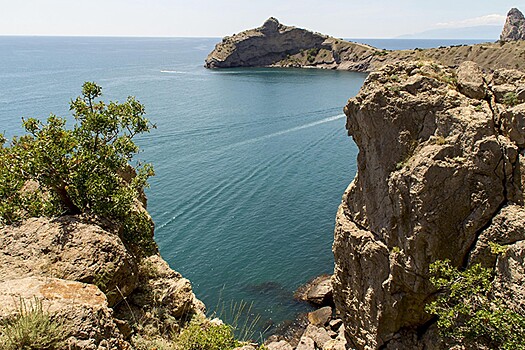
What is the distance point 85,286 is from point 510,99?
18.8 meters

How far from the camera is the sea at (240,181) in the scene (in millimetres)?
39375

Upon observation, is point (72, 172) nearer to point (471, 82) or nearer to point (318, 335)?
point (471, 82)

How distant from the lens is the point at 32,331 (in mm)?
9086

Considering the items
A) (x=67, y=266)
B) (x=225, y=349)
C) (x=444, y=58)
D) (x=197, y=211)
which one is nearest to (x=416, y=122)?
(x=225, y=349)

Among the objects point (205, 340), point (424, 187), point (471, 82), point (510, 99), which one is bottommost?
point (205, 340)

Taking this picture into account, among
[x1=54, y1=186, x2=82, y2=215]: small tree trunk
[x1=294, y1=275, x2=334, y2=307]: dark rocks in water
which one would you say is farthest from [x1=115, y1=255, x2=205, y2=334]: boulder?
[x1=294, y1=275, x2=334, y2=307]: dark rocks in water

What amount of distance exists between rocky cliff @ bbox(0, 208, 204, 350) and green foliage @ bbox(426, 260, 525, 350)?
10.4 metres

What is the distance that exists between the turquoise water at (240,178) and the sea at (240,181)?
145 millimetres

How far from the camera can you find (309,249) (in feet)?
144

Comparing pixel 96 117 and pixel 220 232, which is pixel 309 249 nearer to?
pixel 220 232

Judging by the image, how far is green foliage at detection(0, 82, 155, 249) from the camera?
53.5ft

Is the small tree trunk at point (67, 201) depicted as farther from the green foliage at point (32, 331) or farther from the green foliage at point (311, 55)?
the green foliage at point (311, 55)

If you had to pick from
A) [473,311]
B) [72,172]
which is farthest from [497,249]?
[72,172]

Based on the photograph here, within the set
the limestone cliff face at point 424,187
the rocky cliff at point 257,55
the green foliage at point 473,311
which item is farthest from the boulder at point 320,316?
the rocky cliff at point 257,55
